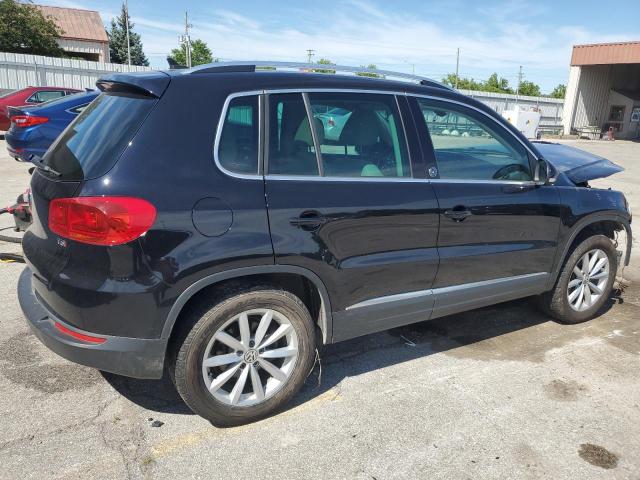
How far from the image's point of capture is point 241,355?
2.85 m

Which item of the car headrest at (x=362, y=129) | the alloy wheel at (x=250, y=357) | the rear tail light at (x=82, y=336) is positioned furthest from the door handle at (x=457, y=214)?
the rear tail light at (x=82, y=336)

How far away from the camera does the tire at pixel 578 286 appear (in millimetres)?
4316

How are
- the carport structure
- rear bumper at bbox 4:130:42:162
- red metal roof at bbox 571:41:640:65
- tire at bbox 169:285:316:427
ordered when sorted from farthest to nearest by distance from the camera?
the carport structure → red metal roof at bbox 571:41:640:65 → rear bumper at bbox 4:130:42:162 → tire at bbox 169:285:316:427

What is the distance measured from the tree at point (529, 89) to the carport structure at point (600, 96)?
46163 mm

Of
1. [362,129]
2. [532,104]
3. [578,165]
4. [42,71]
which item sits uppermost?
[532,104]

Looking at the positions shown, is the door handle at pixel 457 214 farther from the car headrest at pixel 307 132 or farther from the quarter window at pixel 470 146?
the car headrest at pixel 307 132

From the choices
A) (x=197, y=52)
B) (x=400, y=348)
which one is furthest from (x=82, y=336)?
(x=197, y=52)

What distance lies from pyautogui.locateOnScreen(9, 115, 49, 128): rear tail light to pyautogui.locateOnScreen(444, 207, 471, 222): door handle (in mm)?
8273

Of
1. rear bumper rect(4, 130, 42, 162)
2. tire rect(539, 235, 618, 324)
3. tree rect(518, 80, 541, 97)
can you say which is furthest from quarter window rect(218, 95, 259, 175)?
tree rect(518, 80, 541, 97)

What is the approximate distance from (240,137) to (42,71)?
88.3ft

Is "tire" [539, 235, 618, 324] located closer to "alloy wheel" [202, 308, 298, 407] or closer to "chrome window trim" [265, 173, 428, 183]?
"chrome window trim" [265, 173, 428, 183]

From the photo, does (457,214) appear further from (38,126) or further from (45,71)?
(45,71)

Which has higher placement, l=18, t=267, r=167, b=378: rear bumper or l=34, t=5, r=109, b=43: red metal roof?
l=34, t=5, r=109, b=43: red metal roof

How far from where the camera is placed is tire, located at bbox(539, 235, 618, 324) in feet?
14.2
